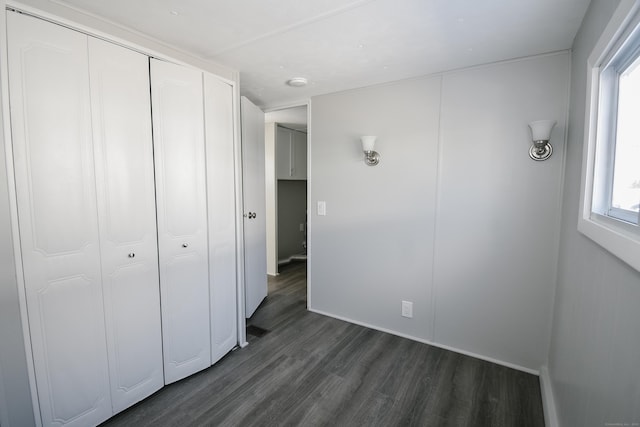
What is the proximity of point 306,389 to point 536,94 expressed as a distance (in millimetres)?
2523

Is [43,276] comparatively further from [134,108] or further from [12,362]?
[134,108]

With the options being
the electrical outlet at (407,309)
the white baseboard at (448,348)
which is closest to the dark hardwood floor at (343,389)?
the white baseboard at (448,348)

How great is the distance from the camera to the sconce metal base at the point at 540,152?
6.22ft

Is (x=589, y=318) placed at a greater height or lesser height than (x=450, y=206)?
lesser

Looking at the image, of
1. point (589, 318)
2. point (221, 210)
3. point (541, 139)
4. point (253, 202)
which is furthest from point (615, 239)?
point (253, 202)

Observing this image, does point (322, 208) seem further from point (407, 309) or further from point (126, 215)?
point (126, 215)

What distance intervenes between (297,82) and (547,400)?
2.83 meters

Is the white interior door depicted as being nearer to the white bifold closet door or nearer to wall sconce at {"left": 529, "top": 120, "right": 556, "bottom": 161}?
the white bifold closet door

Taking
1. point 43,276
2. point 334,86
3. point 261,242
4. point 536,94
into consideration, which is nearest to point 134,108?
point 43,276

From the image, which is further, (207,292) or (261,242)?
(261,242)

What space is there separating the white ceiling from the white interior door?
64 cm

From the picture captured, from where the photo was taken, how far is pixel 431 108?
7.55 ft

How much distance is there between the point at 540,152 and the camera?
6.29 feet

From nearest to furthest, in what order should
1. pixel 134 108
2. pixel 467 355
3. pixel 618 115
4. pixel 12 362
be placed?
pixel 618 115 < pixel 12 362 < pixel 134 108 < pixel 467 355
